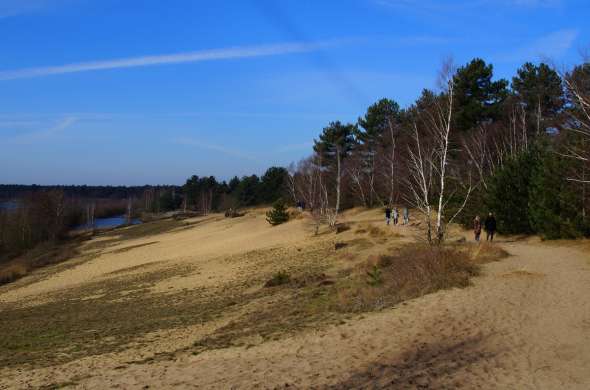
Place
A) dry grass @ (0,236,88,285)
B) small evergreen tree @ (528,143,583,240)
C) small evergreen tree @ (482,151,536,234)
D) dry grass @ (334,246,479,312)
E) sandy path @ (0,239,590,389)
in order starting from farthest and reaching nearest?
dry grass @ (0,236,88,285) < small evergreen tree @ (482,151,536,234) < small evergreen tree @ (528,143,583,240) < dry grass @ (334,246,479,312) < sandy path @ (0,239,590,389)

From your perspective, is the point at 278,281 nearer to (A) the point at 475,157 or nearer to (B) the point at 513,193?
(B) the point at 513,193

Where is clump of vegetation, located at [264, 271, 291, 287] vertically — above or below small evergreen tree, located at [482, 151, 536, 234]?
below

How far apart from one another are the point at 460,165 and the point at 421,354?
35274mm

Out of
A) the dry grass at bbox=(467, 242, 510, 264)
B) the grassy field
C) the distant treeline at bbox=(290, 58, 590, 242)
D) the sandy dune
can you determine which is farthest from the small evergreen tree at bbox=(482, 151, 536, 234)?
the sandy dune

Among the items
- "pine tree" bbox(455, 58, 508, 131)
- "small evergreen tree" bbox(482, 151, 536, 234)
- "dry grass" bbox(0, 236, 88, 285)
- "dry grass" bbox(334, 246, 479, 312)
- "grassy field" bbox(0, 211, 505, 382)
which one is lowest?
"dry grass" bbox(0, 236, 88, 285)

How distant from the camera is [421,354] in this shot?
9.90 meters

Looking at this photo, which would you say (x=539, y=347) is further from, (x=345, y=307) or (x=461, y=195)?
(x=461, y=195)

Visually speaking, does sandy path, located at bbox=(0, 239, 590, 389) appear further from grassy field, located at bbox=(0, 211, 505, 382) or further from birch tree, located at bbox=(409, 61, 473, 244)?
birch tree, located at bbox=(409, 61, 473, 244)

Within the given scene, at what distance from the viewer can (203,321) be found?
16.1m

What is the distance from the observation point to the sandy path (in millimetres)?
8695

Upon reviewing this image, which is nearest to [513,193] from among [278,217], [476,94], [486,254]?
[486,254]

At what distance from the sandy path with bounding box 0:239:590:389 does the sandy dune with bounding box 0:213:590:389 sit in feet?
0.07

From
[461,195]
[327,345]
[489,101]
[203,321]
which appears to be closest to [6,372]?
[203,321]

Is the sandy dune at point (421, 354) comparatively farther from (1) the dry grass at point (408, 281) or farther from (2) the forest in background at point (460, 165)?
(2) the forest in background at point (460, 165)
